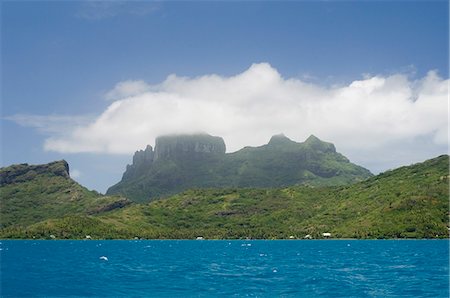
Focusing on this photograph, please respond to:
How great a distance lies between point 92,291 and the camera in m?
65.1

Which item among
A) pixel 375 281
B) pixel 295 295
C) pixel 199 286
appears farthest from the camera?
pixel 375 281

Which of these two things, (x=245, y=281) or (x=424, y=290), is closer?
(x=424, y=290)

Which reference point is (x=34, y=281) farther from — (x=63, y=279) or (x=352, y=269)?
(x=352, y=269)

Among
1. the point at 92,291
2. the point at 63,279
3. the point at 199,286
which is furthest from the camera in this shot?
the point at 63,279

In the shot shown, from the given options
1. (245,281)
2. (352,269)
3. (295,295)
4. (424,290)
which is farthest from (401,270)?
(295,295)

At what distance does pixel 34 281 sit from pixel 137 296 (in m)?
25.5

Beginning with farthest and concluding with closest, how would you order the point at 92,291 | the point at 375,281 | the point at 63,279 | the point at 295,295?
the point at 63,279, the point at 375,281, the point at 92,291, the point at 295,295

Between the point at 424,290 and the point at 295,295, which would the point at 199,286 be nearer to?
the point at 295,295

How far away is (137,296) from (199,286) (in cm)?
1153

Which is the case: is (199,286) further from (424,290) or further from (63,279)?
(424,290)

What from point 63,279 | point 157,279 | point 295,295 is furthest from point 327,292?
point 63,279

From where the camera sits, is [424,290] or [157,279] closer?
[424,290]

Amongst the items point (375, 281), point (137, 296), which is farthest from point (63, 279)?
point (375, 281)

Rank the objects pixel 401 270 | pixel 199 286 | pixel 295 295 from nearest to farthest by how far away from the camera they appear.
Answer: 1. pixel 295 295
2. pixel 199 286
3. pixel 401 270
